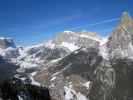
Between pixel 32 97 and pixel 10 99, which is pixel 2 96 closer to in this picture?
pixel 10 99

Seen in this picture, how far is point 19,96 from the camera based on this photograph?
188 m

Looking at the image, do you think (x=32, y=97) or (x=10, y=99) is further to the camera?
(x=32, y=97)

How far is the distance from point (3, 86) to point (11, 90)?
6329 millimetres

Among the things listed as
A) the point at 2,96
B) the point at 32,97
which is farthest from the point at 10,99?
the point at 32,97

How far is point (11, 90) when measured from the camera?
618 feet

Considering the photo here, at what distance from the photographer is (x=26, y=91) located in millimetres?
199625

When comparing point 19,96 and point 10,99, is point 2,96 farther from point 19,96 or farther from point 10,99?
point 19,96

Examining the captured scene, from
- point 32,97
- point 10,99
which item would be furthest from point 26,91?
point 10,99

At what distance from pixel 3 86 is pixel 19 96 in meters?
13.4

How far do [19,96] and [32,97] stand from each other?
11628 millimetres

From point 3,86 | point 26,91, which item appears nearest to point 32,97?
point 26,91

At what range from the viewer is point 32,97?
196 meters

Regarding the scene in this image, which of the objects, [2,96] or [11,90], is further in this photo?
[11,90]

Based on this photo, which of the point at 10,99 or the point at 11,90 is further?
the point at 11,90
